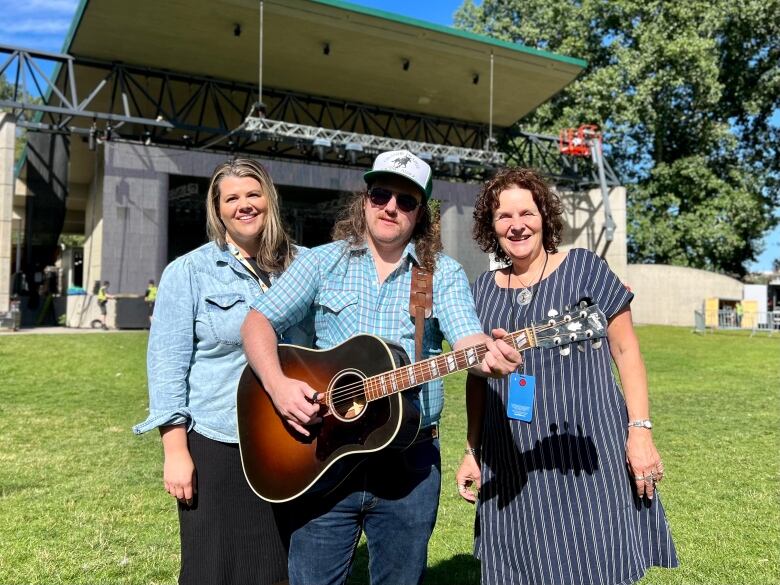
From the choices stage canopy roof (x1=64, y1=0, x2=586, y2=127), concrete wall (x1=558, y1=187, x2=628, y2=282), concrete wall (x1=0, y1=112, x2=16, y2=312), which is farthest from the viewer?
concrete wall (x1=558, y1=187, x2=628, y2=282)

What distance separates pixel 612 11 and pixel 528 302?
34.7 m

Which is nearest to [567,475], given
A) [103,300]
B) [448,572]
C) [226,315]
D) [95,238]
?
[226,315]

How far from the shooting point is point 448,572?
152 inches

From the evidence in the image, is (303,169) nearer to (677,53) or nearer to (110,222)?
(110,222)

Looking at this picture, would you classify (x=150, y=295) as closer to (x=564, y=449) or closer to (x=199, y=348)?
(x=199, y=348)

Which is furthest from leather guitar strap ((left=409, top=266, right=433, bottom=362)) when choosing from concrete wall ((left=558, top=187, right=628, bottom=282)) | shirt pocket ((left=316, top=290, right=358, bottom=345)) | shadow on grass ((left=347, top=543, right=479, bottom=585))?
concrete wall ((left=558, top=187, right=628, bottom=282))

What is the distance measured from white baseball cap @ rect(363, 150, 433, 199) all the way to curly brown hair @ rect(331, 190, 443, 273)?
94 millimetres

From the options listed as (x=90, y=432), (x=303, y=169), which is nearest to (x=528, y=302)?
(x=90, y=432)

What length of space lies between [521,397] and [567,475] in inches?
12.5

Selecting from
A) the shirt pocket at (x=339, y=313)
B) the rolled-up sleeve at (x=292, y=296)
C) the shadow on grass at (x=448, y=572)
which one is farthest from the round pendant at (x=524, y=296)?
the shadow on grass at (x=448, y=572)

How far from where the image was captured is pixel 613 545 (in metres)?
2.25

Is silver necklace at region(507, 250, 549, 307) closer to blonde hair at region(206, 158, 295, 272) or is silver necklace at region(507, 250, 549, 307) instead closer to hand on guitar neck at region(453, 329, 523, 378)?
hand on guitar neck at region(453, 329, 523, 378)

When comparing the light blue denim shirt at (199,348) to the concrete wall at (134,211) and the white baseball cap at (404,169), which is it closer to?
the white baseball cap at (404,169)

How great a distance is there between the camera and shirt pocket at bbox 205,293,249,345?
242 cm
